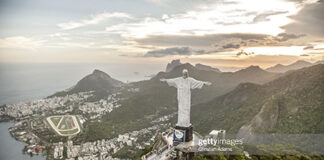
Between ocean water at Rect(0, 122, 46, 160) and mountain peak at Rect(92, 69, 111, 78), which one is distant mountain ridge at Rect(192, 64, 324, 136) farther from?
mountain peak at Rect(92, 69, 111, 78)

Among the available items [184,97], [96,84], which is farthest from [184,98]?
[96,84]

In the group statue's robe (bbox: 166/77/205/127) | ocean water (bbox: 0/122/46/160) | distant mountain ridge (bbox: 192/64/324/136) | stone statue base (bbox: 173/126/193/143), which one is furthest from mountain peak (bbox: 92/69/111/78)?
stone statue base (bbox: 173/126/193/143)

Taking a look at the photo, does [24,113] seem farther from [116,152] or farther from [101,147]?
[116,152]

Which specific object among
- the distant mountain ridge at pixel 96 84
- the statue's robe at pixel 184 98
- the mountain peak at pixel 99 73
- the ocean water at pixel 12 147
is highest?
the statue's robe at pixel 184 98

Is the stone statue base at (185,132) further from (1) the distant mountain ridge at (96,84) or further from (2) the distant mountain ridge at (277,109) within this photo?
(1) the distant mountain ridge at (96,84)

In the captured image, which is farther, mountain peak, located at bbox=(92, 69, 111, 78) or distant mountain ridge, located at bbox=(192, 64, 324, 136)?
mountain peak, located at bbox=(92, 69, 111, 78)

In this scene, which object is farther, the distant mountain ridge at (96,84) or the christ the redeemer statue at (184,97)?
the distant mountain ridge at (96,84)

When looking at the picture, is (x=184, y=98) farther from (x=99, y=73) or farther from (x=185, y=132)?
(x=99, y=73)

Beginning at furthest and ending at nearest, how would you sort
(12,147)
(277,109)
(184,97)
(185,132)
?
(12,147) < (277,109) < (184,97) < (185,132)

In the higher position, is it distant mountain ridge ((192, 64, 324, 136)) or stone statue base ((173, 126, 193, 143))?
stone statue base ((173, 126, 193, 143))

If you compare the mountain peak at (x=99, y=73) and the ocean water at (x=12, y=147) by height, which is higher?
the mountain peak at (x=99, y=73)

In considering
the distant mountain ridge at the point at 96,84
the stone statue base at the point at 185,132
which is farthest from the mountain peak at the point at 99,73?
the stone statue base at the point at 185,132

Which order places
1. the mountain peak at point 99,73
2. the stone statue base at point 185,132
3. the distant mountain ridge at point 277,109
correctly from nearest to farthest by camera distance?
1. the stone statue base at point 185,132
2. the distant mountain ridge at point 277,109
3. the mountain peak at point 99,73
